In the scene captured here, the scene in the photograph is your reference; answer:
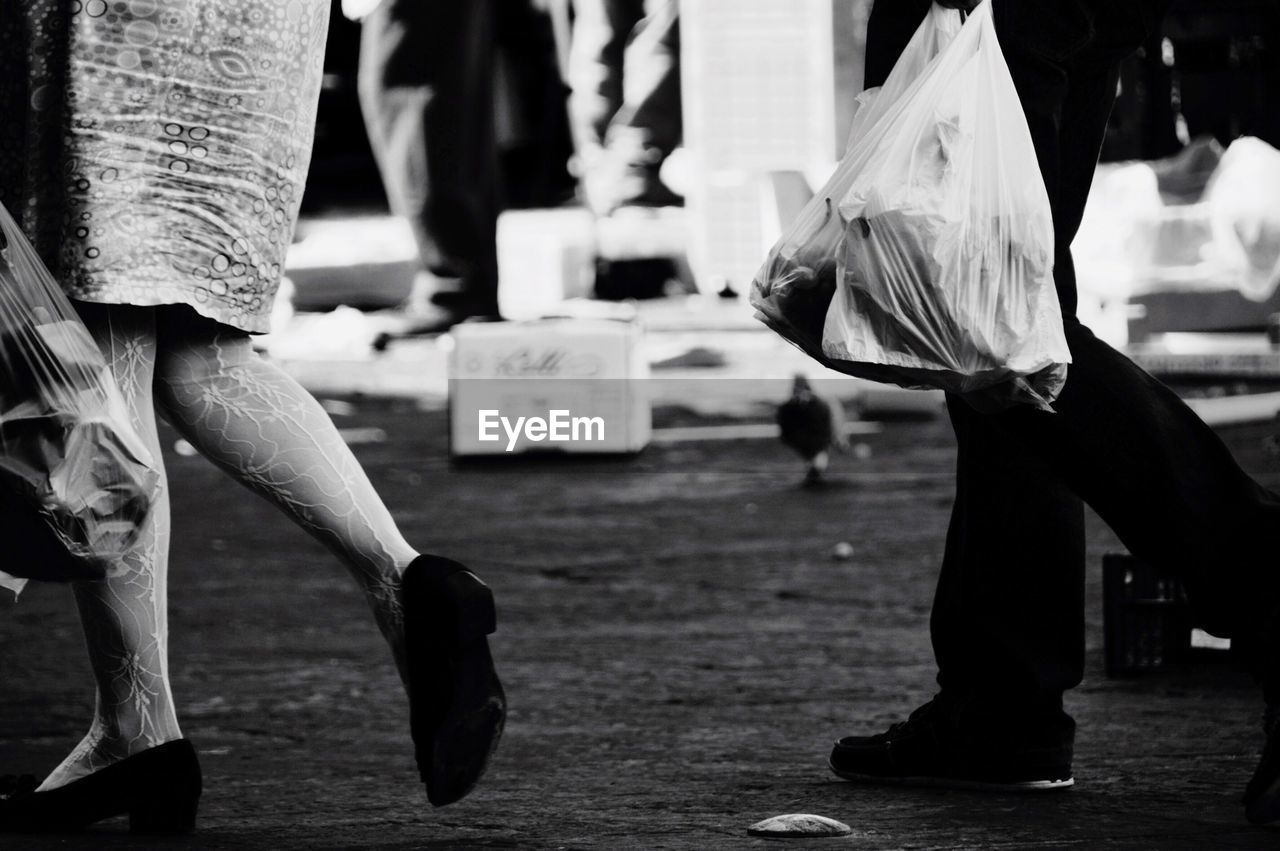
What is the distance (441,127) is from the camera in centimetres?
876

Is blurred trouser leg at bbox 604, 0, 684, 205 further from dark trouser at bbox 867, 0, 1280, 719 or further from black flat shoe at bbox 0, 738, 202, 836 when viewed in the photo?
black flat shoe at bbox 0, 738, 202, 836

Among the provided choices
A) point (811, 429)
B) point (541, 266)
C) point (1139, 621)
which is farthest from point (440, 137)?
point (1139, 621)

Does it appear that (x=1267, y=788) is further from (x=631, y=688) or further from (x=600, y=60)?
(x=600, y=60)

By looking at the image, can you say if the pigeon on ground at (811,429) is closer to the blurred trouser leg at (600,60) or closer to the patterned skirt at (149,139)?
the patterned skirt at (149,139)

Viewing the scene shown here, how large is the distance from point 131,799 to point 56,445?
1.56 ft

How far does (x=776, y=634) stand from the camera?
3.83 metres

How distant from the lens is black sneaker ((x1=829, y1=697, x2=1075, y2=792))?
2707mm

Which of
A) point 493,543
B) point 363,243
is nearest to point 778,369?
point 493,543

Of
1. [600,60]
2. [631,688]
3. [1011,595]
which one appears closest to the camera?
[1011,595]

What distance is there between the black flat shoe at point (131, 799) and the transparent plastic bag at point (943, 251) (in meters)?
0.88

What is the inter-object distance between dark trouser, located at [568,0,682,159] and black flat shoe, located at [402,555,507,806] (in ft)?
30.1

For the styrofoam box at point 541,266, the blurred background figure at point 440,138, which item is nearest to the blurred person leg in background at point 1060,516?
the blurred background figure at point 440,138

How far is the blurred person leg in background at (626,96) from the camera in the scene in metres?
11.5

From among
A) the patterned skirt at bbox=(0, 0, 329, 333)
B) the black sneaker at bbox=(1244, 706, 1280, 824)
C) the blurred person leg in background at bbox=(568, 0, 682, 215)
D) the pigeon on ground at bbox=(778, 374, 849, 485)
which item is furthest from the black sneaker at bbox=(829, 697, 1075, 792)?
the blurred person leg in background at bbox=(568, 0, 682, 215)
